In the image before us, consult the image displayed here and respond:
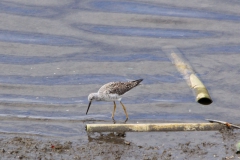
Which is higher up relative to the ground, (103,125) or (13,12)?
(13,12)

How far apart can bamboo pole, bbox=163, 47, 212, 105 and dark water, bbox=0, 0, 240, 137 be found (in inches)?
5.6

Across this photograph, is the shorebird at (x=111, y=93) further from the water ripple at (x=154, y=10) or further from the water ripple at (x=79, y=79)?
the water ripple at (x=154, y=10)

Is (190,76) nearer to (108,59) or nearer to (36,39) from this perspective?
(108,59)

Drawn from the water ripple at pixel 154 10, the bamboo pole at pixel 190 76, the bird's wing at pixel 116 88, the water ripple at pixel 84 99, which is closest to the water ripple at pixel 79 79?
the bamboo pole at pixel 190 76

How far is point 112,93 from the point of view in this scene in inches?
411

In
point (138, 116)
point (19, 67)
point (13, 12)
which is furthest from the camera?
point (13, 12)

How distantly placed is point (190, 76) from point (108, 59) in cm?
230

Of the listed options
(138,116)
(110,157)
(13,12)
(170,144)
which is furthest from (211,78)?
(13,12)

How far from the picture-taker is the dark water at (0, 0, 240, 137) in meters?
10.5

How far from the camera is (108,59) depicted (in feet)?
43.2

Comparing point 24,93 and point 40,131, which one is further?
point 24,93

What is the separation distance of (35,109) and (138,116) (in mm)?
1922

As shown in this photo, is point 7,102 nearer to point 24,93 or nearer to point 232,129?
point 24,93

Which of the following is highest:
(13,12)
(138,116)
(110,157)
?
(13,12)
